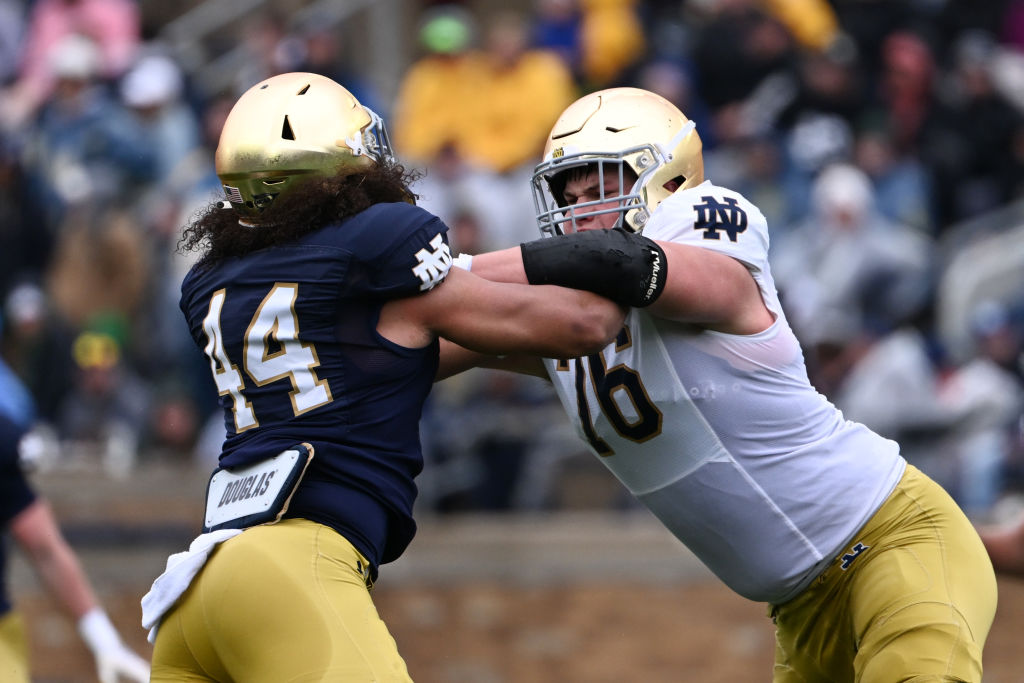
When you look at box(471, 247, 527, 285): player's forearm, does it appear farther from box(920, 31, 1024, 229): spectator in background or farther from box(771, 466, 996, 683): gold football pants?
box(920, 31, 1024, 229): spectator in background

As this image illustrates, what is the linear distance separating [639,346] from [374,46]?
8845 mm

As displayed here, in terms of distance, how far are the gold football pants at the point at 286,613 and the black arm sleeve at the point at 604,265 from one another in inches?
35.2

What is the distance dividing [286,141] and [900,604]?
2007 mm

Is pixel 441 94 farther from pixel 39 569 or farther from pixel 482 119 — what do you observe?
pixel 39 569

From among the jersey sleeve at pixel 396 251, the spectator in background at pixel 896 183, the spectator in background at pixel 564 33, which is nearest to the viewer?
the jersey sleeve at pixel 396 251

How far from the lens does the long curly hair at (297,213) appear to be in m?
3.88

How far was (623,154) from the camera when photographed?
173 inches

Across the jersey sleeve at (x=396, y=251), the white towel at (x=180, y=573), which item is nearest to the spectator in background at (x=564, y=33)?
the jersey sleeve at (x=396, y=251)

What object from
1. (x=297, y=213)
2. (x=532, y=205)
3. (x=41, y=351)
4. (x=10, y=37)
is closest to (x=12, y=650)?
(x=297, y=213)

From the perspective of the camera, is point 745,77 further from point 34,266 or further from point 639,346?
point 639,346

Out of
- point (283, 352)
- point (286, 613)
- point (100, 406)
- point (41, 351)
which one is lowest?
point (100, 406)

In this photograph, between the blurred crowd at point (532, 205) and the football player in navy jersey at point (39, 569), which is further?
the blurred crowd at point (532, 205)

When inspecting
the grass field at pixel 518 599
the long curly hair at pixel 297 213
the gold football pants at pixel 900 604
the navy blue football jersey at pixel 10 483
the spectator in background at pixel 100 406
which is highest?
the long curly hair at pixel 297 213

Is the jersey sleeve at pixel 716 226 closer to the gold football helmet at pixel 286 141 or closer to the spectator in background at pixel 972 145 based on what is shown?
the gold football helmet at pixel 286 141
